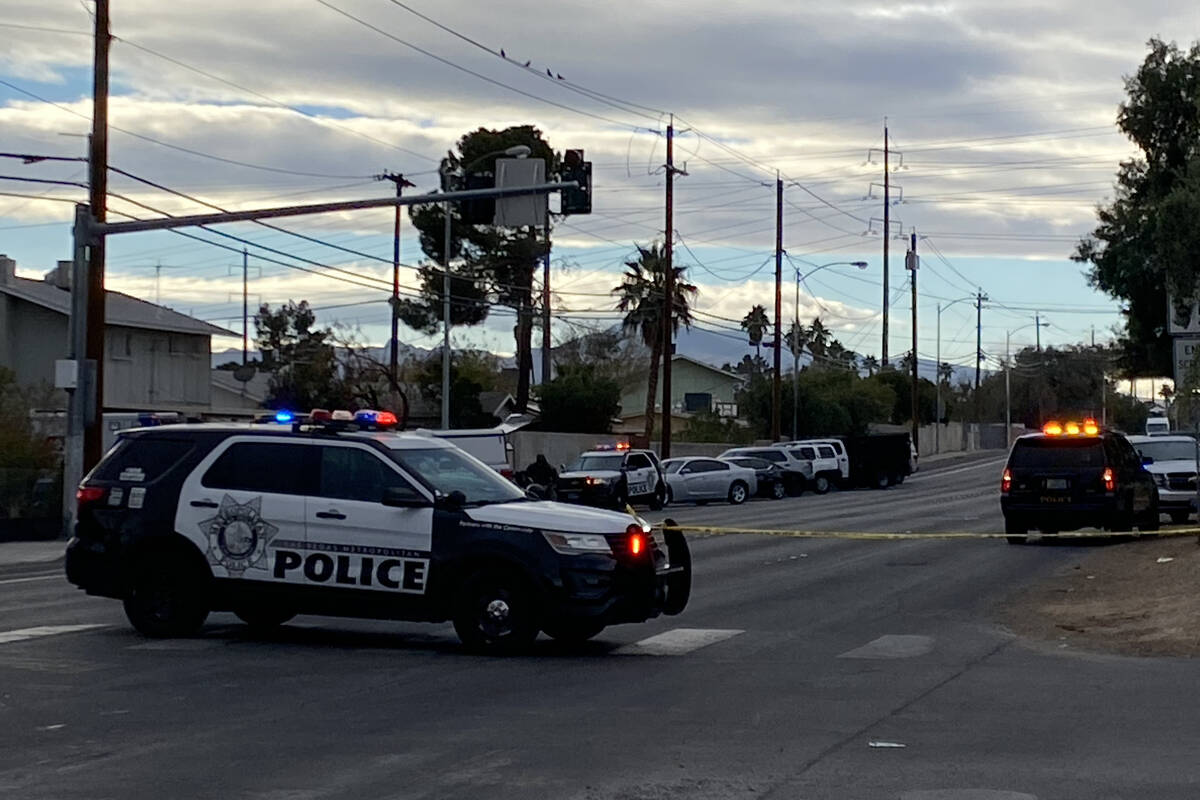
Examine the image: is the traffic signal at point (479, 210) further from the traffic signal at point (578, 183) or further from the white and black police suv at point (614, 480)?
the white and black police suv at point (614, 480)

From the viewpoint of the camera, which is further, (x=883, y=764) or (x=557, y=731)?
(x=557, y=731)

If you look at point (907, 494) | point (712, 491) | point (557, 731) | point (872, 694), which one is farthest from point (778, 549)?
point (907, 494)

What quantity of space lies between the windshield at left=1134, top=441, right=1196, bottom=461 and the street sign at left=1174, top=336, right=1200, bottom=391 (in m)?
7.82

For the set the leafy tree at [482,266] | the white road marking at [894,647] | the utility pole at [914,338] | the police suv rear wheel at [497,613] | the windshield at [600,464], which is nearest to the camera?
the police suv rear wheel at [497,613]

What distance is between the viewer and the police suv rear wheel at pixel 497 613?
1355 centimetres

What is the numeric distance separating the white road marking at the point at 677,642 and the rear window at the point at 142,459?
170 inches

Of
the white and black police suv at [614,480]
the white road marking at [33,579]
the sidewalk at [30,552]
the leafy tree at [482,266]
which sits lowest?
the sidewalk at [30,552]

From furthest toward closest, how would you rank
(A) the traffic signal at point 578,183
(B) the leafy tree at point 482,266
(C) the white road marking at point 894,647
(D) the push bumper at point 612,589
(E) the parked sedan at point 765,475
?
(B) the leafy tree at point 482,266 < (E) the parked sedan at point 765,475 < (A) the traffic signal at point 578,183 < (C) the white road marking at point 894,647 < (D) the push bumper at point 612,589

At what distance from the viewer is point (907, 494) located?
182 ft

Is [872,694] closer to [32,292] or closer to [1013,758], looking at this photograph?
[1013,758]

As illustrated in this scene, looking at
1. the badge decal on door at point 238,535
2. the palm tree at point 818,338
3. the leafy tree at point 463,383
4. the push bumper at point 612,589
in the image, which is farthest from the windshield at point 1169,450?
the palm tree at point 818,338

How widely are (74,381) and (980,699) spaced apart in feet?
72.6

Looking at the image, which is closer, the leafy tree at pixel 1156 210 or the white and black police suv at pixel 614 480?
the leafy tree at pixel 1156 210

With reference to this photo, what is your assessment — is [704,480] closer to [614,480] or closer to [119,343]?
[614,480]
